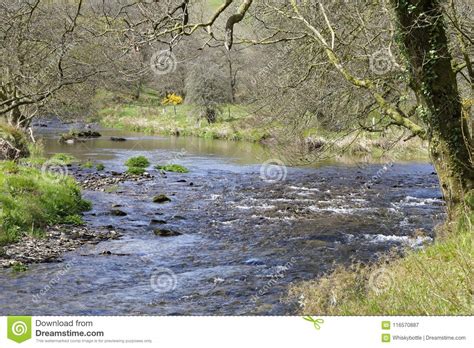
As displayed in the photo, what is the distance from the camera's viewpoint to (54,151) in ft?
105

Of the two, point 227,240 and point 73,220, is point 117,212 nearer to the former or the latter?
point 73,220

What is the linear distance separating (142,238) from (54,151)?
824 inches

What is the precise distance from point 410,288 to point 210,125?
42136 mm

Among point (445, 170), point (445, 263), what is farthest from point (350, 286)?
point (445, 170)

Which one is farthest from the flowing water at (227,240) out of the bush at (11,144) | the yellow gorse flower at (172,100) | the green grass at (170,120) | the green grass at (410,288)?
the yellow gorse flower at (172,100)

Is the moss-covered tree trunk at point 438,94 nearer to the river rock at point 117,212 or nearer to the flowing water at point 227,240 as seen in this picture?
the flowing water at point 227,240

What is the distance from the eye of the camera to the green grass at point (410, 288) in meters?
5.28

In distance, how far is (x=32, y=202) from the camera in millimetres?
13727

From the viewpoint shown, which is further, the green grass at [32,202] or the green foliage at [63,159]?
the green foliage at [63,159]

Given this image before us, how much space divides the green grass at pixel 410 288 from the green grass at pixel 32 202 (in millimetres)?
7319

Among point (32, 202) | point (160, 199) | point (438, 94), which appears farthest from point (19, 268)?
point (438, 94)

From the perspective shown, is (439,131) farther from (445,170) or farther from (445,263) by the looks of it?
(445,263)

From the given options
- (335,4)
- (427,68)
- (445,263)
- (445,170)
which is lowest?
(445,263)

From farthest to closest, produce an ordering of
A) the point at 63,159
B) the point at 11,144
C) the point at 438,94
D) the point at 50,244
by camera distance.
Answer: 1. the point at 63,159
2. the point at 11,144
3. the point at 50,244
4. the point at 438,94
